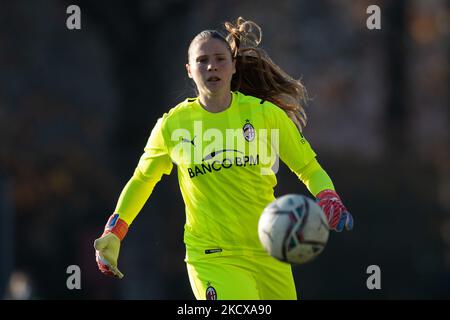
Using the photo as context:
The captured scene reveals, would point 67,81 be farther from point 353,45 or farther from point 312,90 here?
point 353,45

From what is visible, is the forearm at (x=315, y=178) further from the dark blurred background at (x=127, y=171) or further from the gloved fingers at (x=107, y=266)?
the dark blurred background at (x=127, y=171)

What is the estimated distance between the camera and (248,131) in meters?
7.50

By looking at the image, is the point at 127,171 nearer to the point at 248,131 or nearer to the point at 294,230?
the point at 248,131

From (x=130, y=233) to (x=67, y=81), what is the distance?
12.4ft

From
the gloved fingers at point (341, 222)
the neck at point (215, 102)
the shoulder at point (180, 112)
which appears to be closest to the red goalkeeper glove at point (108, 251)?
the shoulder at point (180, 112)

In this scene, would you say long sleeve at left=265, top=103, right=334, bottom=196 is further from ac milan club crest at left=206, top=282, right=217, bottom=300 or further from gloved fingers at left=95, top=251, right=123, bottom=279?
gloved fingers at left=95, top=251, right=123, bottom=279

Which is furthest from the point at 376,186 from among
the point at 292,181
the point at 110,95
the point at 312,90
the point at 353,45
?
the point at 353,45

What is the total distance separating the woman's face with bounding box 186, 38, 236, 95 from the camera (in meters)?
7.43

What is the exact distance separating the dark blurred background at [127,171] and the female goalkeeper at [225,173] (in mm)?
5536

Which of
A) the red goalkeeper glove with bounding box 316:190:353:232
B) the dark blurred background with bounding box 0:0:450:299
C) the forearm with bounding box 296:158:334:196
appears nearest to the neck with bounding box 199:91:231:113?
the forearm with bounding box 296:158:334:196

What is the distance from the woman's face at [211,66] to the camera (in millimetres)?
7434

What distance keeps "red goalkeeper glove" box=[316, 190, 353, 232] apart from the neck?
829 mm
